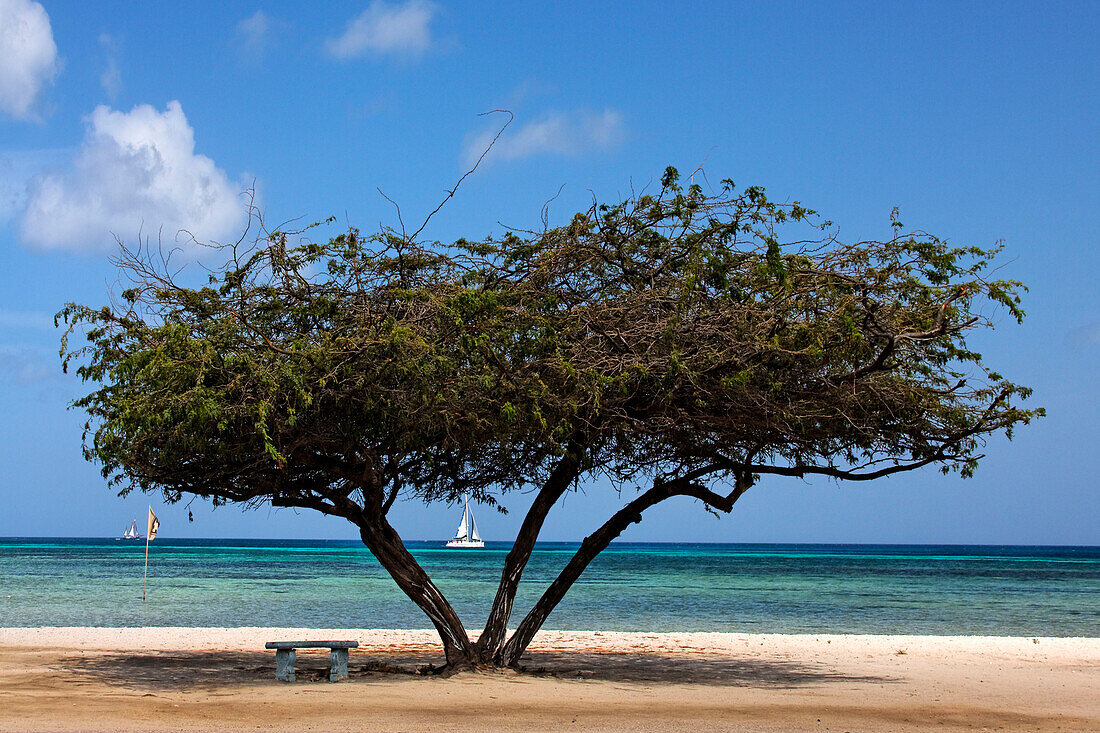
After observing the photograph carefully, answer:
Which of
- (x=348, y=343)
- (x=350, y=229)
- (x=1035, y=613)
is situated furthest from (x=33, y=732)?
(x=1035, y=613)

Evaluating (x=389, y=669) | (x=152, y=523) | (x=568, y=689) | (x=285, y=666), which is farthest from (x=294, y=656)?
(x=152, y=523)

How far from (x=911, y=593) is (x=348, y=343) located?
37.7 m

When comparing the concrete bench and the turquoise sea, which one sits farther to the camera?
the turquoise sea

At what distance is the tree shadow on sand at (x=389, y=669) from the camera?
38.8ft

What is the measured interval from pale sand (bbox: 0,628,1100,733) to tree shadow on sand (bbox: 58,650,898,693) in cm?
3

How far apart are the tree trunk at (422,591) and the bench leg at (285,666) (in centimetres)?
149

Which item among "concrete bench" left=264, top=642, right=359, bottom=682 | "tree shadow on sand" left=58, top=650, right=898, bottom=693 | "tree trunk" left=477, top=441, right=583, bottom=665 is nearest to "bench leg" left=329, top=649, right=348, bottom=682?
"concrete bench" left=264, top=642, right=359, bottom=682

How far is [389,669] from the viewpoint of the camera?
12.6 m

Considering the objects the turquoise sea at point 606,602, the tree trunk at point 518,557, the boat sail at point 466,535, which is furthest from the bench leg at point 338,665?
the boat sail at point 466,535

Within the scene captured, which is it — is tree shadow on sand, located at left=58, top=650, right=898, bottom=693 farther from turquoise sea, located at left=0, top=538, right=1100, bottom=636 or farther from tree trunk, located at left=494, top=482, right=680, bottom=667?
turquoise sea, located at left=0, top=538, right=1100, bottom=636

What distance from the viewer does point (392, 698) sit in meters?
10.0

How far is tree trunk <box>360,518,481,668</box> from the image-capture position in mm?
12047

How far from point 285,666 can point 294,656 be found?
0.15 meters

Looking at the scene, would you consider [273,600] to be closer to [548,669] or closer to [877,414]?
[548,669]
